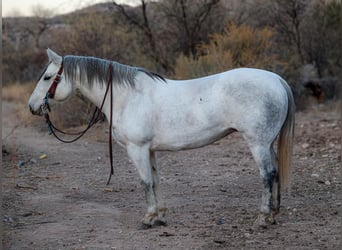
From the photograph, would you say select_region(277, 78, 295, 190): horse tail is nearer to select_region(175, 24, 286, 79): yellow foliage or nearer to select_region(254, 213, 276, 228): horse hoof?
select_region(254, 213, 276, 228): horse hoof

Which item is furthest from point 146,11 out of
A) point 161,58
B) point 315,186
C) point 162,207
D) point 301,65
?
point 162,207

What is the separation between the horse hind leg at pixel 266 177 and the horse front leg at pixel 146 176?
105cm

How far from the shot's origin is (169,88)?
232 inches

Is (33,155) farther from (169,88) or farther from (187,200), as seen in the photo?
(169,88)

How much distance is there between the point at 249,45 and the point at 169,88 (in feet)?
30.9

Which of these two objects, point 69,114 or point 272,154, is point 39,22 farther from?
point 272,154

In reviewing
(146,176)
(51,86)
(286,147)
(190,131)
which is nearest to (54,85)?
(51,86)

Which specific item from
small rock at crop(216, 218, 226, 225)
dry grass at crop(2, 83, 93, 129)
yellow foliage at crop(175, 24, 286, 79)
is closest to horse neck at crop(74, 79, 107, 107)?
small rock at crop(216, 218, 226, 225)

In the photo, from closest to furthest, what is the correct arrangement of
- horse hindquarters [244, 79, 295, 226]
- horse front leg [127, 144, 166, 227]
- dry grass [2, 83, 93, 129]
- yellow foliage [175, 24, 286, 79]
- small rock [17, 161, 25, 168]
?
horse hindquarters [244, 79, 295, 226] < horse front leg [127, 144, 166, 227] < small rock [17, 161, 25, 168] < yellow foliage [175, 24, 286, 79] < dry grass [2, 83, 93, 129]

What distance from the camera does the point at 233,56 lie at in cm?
1460

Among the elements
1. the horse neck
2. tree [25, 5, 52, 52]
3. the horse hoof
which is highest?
the horse neck

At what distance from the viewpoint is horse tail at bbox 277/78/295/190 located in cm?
589

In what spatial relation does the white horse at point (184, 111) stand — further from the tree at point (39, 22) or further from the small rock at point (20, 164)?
the tree at point (39, 22)

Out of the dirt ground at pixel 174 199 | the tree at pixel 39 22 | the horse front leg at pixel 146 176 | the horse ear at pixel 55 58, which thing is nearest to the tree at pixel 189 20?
the dirt ground at pixel 174 199
